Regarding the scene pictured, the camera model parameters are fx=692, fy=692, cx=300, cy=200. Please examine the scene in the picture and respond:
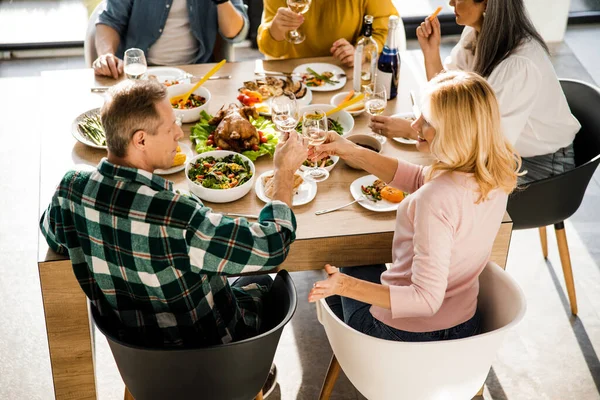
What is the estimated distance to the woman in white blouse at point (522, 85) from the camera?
2.39 metres

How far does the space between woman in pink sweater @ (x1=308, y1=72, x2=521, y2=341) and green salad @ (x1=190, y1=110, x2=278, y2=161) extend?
0.62 meters

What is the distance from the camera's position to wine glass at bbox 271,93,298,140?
227 cm

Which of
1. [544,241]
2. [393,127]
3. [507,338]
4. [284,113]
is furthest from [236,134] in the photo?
[544,241]

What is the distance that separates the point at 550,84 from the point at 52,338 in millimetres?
1882

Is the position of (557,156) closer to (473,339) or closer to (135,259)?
(473,339)

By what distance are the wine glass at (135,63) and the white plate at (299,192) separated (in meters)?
0.75

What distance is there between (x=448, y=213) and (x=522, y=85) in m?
0.87

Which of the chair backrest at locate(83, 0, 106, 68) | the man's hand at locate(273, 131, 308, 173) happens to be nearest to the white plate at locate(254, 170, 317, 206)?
the man's hand at locate(273, 131, 308, 173)

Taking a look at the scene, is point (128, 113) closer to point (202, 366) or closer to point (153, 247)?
point (153, 247)

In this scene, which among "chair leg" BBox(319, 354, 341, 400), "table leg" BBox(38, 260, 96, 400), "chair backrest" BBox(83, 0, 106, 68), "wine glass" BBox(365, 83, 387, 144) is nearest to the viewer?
"table leg" BBox(38, 260, 96, 400)

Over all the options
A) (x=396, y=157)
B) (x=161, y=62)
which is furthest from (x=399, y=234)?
(x=161, y=62)

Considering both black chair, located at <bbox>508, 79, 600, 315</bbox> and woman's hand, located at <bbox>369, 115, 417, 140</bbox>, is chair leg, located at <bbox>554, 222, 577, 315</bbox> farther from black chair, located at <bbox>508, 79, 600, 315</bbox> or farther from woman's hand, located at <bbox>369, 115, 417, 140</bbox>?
woman's hand, located at <bbox>369, 115, 417, 140</bbox>

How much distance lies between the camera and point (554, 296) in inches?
115

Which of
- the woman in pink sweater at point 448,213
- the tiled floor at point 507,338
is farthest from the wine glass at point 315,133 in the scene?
the tiled floor at point 507,338
